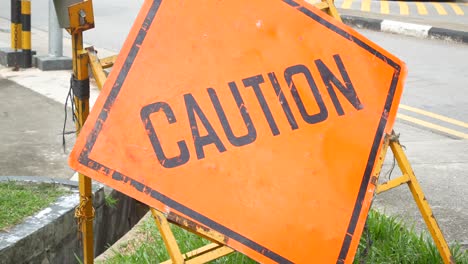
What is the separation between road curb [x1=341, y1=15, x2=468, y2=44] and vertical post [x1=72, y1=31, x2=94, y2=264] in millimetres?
9142

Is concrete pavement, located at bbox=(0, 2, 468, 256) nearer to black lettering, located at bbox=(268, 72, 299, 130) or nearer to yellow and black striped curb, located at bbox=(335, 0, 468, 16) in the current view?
black lettering, located at bbox=(268, 72, 299, 130)

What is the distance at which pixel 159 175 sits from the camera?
2514mm

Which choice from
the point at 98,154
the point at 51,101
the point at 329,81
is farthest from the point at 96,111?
the point at 51,101

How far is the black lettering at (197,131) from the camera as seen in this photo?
2.57 meters

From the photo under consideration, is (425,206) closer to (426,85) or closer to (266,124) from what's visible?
(266,124)

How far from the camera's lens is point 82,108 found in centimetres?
278

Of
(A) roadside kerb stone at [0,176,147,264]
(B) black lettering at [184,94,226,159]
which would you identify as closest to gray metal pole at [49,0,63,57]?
(A) roadside kerb stone at [0,176,147,264]

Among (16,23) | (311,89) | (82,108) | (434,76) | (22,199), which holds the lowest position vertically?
(22,199)

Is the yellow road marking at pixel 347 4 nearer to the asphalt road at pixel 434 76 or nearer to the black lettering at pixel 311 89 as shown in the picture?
the asphalt road at pixel 434 76

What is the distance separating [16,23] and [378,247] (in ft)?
19.0

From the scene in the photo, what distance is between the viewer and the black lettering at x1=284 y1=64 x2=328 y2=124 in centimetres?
272

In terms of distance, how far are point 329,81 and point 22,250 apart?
159 centimetres

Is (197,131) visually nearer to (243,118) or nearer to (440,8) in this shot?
(243,118)

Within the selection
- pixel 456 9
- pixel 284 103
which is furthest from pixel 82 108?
pixel 456 9
